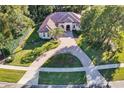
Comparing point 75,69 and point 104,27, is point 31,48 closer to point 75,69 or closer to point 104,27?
point 75,69

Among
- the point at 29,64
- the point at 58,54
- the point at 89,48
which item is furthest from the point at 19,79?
the point at 89,48

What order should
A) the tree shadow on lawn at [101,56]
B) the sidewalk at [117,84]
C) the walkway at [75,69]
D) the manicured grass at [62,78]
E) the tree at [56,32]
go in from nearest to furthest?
the sidewalk at [117,84] < the manicured grass at [62,78] < the walkway at [75,69] < the tree shadow on lawn at [101,56] < the tree at [56,32]

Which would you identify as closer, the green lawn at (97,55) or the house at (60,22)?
the green lawn at (97,55)

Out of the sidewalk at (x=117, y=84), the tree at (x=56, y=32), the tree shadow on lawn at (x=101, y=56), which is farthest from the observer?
the tree at (x=56, y=32)

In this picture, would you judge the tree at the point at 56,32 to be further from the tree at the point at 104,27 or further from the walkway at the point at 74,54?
the tree at the point at 104,27

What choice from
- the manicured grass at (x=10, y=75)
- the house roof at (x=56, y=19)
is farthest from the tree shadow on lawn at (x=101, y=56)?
the manicured grass at (x=10, y=75)

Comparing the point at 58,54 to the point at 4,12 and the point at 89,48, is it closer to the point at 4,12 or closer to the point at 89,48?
the point at 89,48

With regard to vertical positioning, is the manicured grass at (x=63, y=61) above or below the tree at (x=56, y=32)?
below
